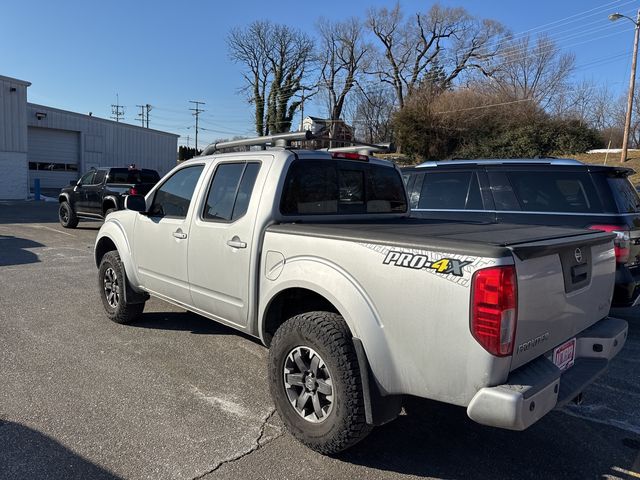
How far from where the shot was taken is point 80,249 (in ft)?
35.9

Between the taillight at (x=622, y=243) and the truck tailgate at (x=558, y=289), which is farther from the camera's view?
the taillight at (x=622, y=243)

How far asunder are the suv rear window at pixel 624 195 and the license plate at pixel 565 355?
295 centimetres

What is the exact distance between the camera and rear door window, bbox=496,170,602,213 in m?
5.48

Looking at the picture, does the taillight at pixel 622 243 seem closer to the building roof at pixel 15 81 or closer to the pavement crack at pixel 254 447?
the pavement crack at pixel 254 447

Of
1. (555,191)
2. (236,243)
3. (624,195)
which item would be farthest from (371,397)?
(624,195)

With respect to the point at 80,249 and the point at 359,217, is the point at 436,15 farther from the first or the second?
the point at 359,217

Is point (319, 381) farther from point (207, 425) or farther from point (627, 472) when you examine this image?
point (627, 472)

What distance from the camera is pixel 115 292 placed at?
18.0 feet

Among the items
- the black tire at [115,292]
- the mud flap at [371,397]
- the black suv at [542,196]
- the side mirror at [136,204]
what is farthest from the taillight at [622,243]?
the black tire at [115,292]

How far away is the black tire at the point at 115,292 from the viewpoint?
529 centimetres

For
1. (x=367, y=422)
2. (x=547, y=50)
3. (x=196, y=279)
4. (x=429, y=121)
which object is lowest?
(x=367, y=422)

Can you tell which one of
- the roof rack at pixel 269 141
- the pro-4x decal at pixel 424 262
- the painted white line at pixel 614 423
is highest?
the roof rack at pixel 269 141

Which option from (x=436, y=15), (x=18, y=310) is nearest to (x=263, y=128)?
(x=436, y=15)

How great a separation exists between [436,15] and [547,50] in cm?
1117
